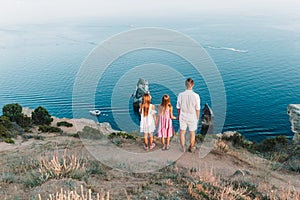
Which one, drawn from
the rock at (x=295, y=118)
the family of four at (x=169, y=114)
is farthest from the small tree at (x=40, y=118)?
the rock at (x=295, y=118)

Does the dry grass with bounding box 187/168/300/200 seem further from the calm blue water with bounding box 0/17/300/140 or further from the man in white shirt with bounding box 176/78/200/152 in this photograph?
the calm blue water with bounding box 0/17/300/140

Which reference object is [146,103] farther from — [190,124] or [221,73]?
[221,73]

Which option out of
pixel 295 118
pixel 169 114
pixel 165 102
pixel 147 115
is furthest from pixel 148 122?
pixel 295 118

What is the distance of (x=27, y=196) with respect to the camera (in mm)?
5477

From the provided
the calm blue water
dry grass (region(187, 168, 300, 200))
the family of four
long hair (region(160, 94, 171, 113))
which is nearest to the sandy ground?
the family of four

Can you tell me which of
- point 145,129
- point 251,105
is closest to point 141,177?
point 145,129

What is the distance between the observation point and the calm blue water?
47.5 meters

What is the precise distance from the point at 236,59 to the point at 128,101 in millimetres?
35957

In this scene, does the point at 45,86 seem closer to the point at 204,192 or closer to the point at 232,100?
the point at 232,100

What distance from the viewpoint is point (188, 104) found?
8516 millimetres

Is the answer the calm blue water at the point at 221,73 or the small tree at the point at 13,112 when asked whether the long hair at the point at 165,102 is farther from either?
the calm blue water at the point at 221,73

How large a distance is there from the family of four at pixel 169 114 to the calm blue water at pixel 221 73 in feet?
107

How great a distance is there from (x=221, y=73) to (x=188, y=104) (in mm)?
57776

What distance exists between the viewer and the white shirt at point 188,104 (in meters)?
8.41
